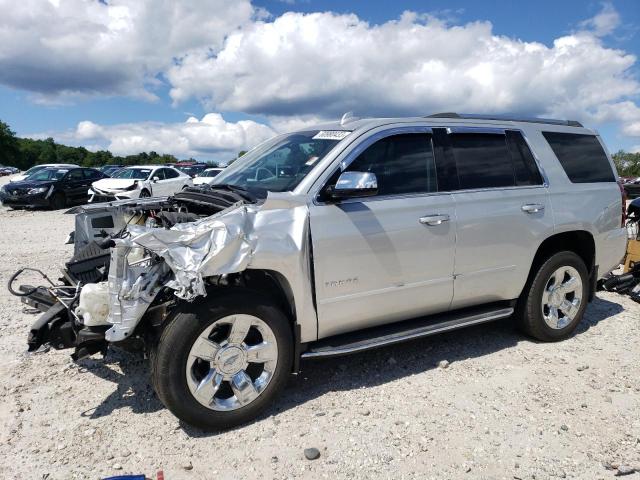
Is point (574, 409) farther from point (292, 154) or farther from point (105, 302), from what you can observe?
point (105, 302)

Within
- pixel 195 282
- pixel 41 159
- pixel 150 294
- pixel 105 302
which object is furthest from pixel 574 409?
pixel 41 159

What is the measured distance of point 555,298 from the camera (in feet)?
15.0

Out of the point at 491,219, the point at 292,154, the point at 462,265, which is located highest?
the point at 292,154

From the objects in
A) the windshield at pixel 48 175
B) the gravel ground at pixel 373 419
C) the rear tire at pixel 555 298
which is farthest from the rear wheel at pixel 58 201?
the rear tire at pixel 555 298

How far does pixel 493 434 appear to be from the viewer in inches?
124

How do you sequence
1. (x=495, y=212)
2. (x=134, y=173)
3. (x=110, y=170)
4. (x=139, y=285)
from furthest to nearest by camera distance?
(x=110, y=170), (x=134, y=173), (x=495, y=212), (x=139, y=285)

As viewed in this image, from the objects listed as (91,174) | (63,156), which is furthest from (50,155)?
(91,174)

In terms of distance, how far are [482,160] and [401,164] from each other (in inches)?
33.3

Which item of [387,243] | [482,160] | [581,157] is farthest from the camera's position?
[581,157]

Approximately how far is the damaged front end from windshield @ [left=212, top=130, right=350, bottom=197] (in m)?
0.25

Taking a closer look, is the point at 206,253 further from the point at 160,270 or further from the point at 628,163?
the point at 628,163

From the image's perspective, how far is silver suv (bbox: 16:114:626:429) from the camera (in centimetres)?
293

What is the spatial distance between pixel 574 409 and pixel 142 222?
3.59 metres

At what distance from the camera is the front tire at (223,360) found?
2910mm
